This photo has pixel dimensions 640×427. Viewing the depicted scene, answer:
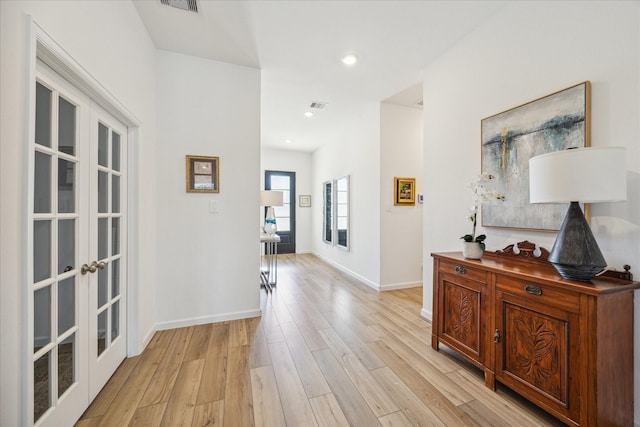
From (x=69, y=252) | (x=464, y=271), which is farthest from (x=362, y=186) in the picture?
(x=69, y=252)

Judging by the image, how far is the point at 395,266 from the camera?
4.16m

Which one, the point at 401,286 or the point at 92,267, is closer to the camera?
the point at 92,267

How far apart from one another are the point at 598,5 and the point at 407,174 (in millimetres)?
2733

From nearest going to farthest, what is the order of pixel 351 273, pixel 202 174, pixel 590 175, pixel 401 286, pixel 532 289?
1. pixel 590 175
2. pixel 532 289
3. pixel 202 174
4. pixel 401 286
5. pixel 351 273

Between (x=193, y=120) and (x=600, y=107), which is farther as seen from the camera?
(x=193, y=120)

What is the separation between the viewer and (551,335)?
4.84ft

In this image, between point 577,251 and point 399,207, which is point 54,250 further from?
point 399,207

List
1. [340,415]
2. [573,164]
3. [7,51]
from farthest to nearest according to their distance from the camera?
[340,415] → [573,164] → [7,51]

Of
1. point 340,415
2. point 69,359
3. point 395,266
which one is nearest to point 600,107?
point 340,415

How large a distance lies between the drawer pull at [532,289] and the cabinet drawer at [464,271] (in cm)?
28

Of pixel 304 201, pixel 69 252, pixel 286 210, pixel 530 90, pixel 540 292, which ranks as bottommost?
pixel 540 292

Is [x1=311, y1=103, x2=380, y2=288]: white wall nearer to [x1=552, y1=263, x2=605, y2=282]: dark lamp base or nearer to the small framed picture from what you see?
the small framed picture

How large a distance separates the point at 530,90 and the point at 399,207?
2.40 metres

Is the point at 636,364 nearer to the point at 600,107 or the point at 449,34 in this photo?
the point at 600,107
